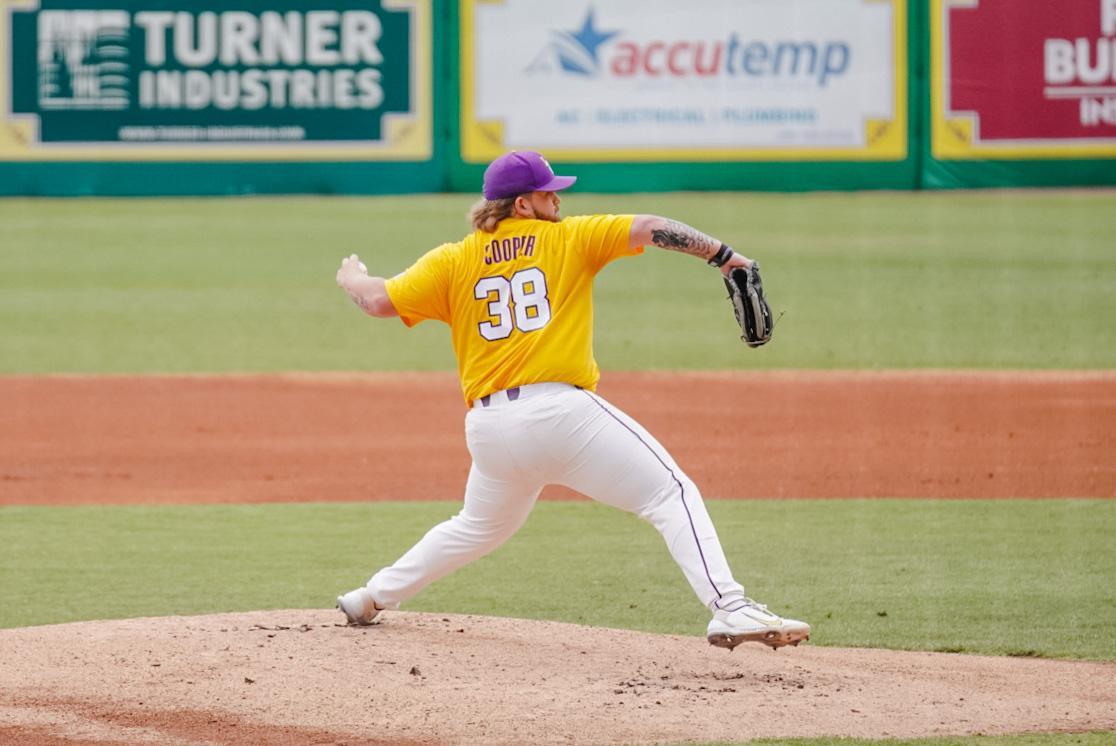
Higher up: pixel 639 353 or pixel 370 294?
pixel 370 294

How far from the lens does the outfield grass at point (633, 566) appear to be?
689cm

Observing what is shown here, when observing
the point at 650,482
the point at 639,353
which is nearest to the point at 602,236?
the point at 650,482

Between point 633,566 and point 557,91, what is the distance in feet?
45.7

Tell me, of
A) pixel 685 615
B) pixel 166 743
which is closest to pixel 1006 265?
pixel 685 615

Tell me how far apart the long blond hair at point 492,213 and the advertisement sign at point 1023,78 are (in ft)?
53.6

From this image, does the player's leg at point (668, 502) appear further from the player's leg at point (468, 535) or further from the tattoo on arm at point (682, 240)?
the tattoo on arm at point (682, 240)

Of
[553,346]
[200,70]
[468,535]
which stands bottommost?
[468,535]

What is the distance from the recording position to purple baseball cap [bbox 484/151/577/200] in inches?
219

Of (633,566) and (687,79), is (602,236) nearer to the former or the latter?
(633,566)

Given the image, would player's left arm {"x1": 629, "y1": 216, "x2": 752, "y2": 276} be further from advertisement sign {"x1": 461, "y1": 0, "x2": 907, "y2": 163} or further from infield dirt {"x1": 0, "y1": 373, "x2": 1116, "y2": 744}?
advertisement sign {"x1": 461, "y1": 0, "x2": 907, "y2": 163}

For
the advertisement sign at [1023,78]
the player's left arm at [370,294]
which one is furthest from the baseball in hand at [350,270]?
the advertisement sign at [1023,78]

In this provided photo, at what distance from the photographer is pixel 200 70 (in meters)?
21.0

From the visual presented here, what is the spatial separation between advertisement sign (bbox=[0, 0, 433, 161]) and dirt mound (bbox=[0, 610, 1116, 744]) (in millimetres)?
15473

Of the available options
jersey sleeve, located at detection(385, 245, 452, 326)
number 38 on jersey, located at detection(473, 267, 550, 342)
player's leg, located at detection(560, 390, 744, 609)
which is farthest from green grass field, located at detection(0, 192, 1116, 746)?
jersey sleeve, located at detection(385, 245, 452, 326)
